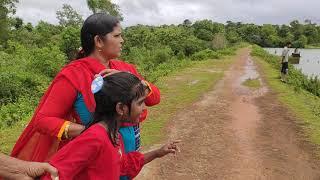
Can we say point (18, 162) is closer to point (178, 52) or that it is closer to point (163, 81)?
point (163, 81)

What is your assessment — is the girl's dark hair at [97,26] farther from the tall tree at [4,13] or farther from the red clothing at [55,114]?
the tall tree at [4,13]

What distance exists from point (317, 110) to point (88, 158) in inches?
363

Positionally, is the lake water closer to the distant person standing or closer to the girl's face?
the distant person standing

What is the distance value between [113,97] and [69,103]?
38cm

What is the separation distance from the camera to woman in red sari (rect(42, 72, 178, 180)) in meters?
2.04

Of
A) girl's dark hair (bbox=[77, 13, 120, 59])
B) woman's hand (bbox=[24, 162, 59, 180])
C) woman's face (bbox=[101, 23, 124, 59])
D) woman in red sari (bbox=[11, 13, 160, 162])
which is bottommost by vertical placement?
woman's hand (bbox=[24, 162, 59, 180])

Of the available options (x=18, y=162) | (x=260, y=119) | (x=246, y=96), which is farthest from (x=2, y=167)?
(x=246, y=96)

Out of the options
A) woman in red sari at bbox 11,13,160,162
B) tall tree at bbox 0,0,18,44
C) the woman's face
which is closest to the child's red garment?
woman in red sari at bbox 11,13,160,162

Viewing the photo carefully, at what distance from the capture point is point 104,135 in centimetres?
211

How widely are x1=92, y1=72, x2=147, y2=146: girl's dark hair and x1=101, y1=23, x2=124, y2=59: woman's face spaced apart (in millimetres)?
442

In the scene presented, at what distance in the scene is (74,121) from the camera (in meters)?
2.53

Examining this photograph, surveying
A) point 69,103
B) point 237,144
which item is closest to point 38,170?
point 69,103

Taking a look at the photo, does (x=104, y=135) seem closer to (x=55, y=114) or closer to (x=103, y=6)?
(x=55, y=114)

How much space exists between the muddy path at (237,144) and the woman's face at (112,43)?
349cm
